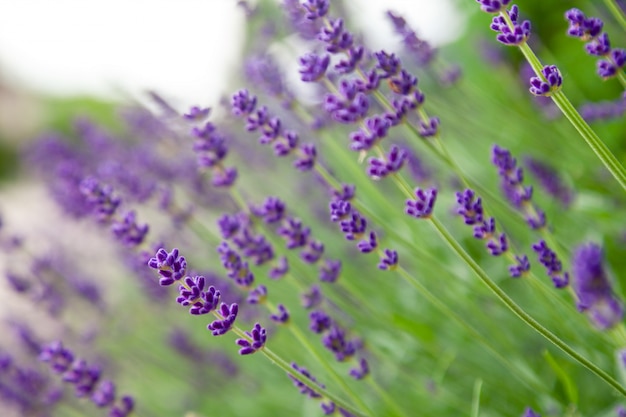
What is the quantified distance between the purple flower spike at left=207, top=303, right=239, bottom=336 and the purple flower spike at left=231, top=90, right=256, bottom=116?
526 millimetres

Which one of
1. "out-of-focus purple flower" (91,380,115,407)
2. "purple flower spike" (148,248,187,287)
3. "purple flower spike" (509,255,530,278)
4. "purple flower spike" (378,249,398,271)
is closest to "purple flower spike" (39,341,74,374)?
"out-of-focus purple flower" (91,380,115,407)

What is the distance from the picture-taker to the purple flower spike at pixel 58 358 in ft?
5.49

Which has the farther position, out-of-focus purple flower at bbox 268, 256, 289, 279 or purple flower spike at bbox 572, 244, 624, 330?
out-of-focus purple flower at bbox 268, 256, 289, 279

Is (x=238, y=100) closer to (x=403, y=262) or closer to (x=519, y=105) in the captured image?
(x=403, y=262)

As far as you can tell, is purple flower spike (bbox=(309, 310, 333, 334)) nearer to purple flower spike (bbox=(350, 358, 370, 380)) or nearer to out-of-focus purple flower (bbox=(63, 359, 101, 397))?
purple flower spike (bbox=(350, 358, 370, 380))

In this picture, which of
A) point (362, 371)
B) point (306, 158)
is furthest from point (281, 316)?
point (306, 158)

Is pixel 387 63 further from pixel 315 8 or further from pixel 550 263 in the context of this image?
pixel 550 263

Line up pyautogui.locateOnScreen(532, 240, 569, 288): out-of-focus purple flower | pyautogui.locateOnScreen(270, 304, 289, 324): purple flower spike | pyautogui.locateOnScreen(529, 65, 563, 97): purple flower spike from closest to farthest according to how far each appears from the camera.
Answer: pyautogui.locateOnScreen(529, 65, 563, 97): purple flower spike < pyautogui.locateOnScreen(532, 240, 569, 288): out-of-focus purple flower < pyautogui.locateOnScreen(270, 304, 289, 324): purple flower spike

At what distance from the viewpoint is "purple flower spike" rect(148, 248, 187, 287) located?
1.11 metres

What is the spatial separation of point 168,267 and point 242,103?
21.9 inches

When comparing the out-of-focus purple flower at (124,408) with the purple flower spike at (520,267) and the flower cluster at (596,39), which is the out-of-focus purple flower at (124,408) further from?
the flower cluster at (596,39)

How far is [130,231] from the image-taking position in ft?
6.00

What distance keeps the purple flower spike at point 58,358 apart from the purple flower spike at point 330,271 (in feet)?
→ 2.15

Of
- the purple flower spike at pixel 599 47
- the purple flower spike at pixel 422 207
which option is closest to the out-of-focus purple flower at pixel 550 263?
the purple flower spike at pixel 422 207
